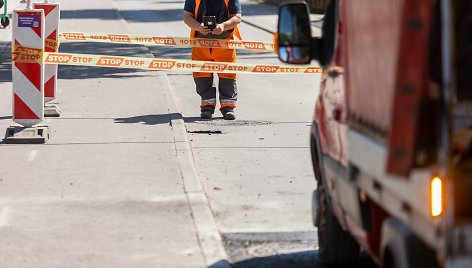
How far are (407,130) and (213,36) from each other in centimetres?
900

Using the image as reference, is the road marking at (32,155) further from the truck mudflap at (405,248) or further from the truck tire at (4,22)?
the truck tire at (4,22)

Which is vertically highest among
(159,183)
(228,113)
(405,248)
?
(405,248)

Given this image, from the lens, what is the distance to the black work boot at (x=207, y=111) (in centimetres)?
1227

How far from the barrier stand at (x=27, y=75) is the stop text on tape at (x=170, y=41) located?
7.13 feet

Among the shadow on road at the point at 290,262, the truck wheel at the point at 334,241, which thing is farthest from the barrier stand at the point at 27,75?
the truck wheel at the point at 334,241

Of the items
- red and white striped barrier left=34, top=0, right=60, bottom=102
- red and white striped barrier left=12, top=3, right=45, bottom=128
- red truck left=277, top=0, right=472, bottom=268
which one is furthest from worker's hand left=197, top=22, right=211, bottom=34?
red truck left=277, top=0, right=472, bottom=268

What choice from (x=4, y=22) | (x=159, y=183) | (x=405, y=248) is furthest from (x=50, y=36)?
(x=4, y=22)

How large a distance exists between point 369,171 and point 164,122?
817cm

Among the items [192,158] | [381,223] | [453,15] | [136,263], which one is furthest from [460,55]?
[192,158]

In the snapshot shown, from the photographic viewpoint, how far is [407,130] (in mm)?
3148

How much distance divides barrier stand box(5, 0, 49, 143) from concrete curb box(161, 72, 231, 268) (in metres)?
1.61

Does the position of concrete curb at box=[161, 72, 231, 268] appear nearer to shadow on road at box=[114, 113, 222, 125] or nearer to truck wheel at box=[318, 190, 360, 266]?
shadow on road at box=[114, 113, 222, 125]

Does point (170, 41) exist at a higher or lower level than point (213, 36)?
lower

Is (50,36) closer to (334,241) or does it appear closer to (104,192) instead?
(104,192)
